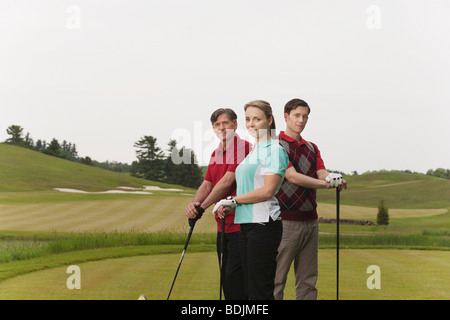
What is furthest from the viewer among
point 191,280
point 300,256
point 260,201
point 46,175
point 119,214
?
point 46,175

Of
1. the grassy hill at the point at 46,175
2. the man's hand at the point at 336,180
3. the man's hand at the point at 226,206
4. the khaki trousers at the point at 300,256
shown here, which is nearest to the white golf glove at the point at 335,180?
the man's hand at the point at 336,180

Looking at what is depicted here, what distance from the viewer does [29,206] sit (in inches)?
535

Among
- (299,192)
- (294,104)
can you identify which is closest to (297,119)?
(294,104)

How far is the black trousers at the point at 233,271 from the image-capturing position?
12.2 feet

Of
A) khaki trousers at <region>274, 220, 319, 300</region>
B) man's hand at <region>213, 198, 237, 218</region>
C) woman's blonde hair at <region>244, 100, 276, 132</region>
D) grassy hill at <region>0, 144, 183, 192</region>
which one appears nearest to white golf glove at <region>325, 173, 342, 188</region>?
khaki trousers at <region>274, 220, 319, 300</region>

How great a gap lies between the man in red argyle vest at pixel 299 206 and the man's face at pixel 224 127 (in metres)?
0.55

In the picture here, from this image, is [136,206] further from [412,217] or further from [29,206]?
[412,217]

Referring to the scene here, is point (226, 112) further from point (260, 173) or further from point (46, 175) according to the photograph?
point (46, 175)

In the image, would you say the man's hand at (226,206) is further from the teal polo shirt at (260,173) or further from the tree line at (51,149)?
the tree line at (51,149)

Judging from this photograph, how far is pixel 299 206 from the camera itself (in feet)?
13.7

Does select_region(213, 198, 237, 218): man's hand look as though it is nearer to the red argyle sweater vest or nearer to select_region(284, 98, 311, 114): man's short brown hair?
the red argyle sweater vest

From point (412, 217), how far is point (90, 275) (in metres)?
10.2

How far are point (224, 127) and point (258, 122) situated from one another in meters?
0.65
